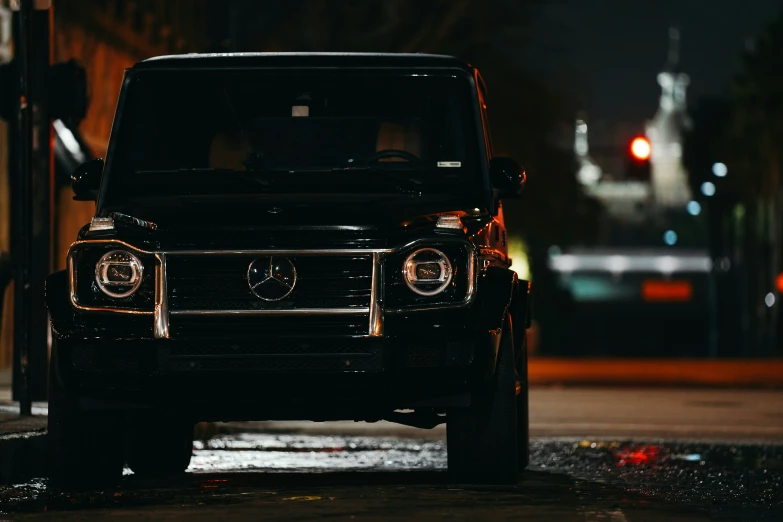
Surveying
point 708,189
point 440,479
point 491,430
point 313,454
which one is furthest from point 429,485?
point 708,189

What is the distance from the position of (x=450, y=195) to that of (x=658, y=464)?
3797 millimetres

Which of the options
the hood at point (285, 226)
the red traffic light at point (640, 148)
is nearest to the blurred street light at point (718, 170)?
the red traffic light at point (640, 148)

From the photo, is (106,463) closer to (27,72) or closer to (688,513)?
(688,513)

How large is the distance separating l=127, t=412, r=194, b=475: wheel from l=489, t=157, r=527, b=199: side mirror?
268 centimetres

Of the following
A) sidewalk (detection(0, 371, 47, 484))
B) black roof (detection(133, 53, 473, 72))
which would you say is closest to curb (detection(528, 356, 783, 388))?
sidewalk (detection(0, 371, 47, 484))

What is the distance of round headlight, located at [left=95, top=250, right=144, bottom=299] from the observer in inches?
382

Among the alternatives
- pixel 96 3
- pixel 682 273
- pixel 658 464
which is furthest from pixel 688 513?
pixel 682 273

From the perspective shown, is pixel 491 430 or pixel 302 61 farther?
pixel 302 61

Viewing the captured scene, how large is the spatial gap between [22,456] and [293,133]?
2.69m

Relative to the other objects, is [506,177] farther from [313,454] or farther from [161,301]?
[313,454]

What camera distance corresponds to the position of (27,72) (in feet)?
45.9

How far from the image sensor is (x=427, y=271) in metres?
9.67

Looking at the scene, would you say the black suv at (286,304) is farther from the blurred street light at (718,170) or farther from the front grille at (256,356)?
the blurred street light at (718,170)

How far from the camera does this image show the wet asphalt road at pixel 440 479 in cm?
926
